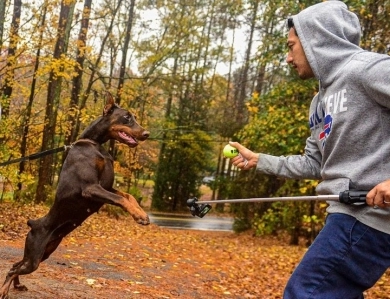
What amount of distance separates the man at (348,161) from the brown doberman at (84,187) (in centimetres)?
175

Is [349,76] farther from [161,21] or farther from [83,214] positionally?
[161,21]

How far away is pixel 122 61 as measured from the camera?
943 inches

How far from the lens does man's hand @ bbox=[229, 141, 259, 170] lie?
3.36 meters

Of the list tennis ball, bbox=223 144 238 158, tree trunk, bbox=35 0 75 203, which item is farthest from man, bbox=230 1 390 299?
tree trunk, bbox=35 0 75 203

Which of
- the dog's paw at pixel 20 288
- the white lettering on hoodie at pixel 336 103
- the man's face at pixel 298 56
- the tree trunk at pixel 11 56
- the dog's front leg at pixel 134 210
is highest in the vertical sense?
the tree trunk at pixel 11 56

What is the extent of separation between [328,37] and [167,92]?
28662mm

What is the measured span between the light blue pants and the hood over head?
828 millimetres

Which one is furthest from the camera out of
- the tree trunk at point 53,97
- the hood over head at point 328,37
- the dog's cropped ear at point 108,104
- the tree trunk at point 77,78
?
the tree trunk at point 77,78

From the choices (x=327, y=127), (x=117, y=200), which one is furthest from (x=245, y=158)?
(x=117, y=200)

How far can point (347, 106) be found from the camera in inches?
95.4

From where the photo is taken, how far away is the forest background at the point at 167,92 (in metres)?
13.4

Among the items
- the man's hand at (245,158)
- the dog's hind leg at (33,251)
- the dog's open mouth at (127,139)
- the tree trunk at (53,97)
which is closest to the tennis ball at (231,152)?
the man's hand at (245,158)

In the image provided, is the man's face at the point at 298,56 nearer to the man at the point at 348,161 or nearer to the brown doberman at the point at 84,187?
the man at the point at 348,161

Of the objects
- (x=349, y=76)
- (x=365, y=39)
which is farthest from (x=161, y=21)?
(x=349, y=76)
